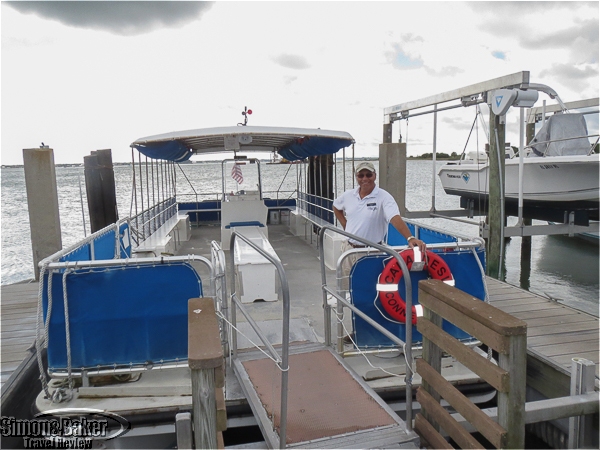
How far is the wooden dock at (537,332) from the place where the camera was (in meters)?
3.92

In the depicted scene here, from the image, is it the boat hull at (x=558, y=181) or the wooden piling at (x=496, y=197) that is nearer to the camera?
the wooden piling at (x=496, y=197)

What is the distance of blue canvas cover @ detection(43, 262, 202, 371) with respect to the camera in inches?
135

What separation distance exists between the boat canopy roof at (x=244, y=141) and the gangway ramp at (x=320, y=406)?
3.51 meters

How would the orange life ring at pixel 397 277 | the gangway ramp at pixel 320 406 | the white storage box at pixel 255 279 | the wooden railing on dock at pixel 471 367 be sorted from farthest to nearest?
the white storage box at pixel 255 279, the orange life ring at pixel 397 277, the gangway ramp at pixel 320 406, the wooden railing on dock at pixel 471 367

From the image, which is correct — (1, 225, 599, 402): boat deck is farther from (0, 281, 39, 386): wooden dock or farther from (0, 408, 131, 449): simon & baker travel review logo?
(0, 408, 131, 449): simon & baker travel review logo

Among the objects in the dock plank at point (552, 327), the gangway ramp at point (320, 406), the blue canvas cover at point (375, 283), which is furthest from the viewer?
the dock plank at point (552, 327)

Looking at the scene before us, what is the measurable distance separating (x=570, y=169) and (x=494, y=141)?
2732 millimetres

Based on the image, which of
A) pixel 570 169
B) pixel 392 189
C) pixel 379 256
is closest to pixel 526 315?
pixel 379 256

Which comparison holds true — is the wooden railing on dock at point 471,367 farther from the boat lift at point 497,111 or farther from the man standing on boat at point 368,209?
the boat lift at point 497,111

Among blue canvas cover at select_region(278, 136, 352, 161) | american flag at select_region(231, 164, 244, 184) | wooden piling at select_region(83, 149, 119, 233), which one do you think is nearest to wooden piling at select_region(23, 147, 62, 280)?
wooden piling at select_region(83, 149, 119, 233)

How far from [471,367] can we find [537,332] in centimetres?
260

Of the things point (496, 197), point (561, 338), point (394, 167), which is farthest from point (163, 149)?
point (561, 338)

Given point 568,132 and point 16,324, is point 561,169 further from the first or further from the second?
point 16,324

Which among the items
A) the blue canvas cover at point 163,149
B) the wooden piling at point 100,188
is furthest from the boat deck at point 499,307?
the wooden piling at point 100,188
